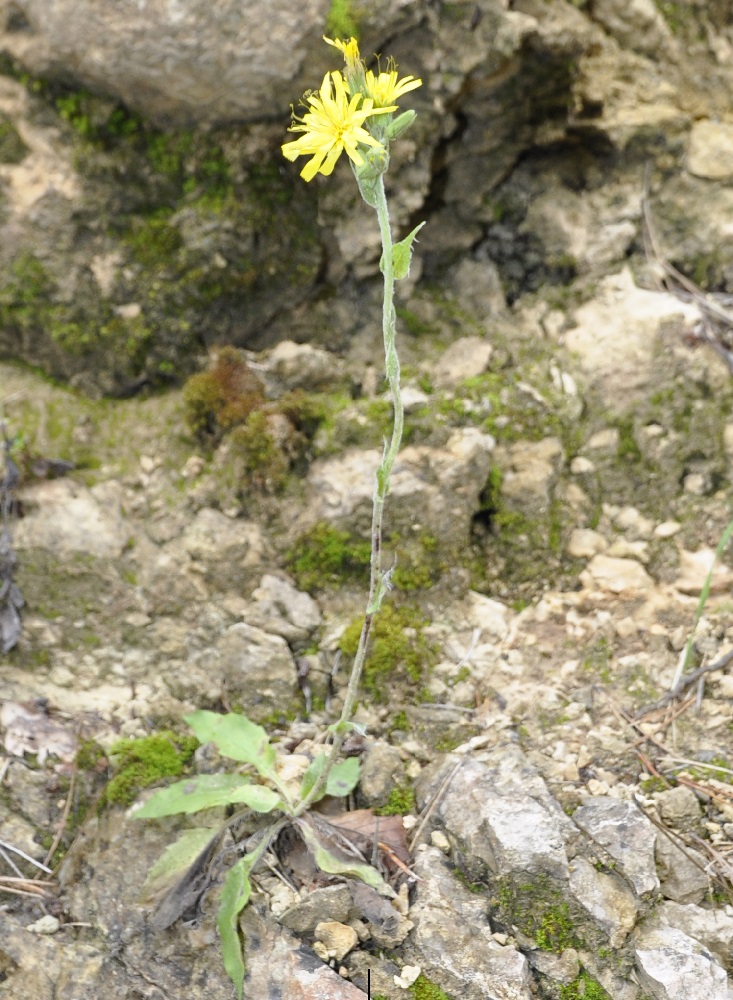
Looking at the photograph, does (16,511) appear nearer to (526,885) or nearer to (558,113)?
(526,885)

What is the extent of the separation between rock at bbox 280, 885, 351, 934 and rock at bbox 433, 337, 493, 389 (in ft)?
7.22

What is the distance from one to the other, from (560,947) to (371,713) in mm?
1023

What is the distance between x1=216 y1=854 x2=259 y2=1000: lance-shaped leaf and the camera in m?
2.44

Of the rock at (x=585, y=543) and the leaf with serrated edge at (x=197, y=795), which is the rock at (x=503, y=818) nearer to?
the leaf with serrated edge at (x=197, y=795)

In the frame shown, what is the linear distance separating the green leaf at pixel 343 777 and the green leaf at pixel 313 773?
0.13 feet

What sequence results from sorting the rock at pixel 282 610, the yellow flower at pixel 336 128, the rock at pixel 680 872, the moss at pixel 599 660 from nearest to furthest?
the yellow flower at pixel 336 128, the rock at pixel 680 872, the moss at pixel 599 660, the rock at pixel 282 610

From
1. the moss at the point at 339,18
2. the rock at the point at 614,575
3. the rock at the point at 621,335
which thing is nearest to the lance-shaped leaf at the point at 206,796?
the rock at the point at 614,575

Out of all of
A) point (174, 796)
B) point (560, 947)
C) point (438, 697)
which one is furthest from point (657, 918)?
point (174, 796)

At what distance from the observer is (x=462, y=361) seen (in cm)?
392

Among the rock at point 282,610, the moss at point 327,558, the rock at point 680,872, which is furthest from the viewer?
the moss at point 327,558

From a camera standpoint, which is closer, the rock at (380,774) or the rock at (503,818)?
the rock at (503,818)

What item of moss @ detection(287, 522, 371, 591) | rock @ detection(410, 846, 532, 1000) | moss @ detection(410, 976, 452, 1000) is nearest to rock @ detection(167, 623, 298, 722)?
moss @ detection(287, 522, 371, 591)

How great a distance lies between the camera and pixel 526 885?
2.54m

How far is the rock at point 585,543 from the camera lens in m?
3.58
